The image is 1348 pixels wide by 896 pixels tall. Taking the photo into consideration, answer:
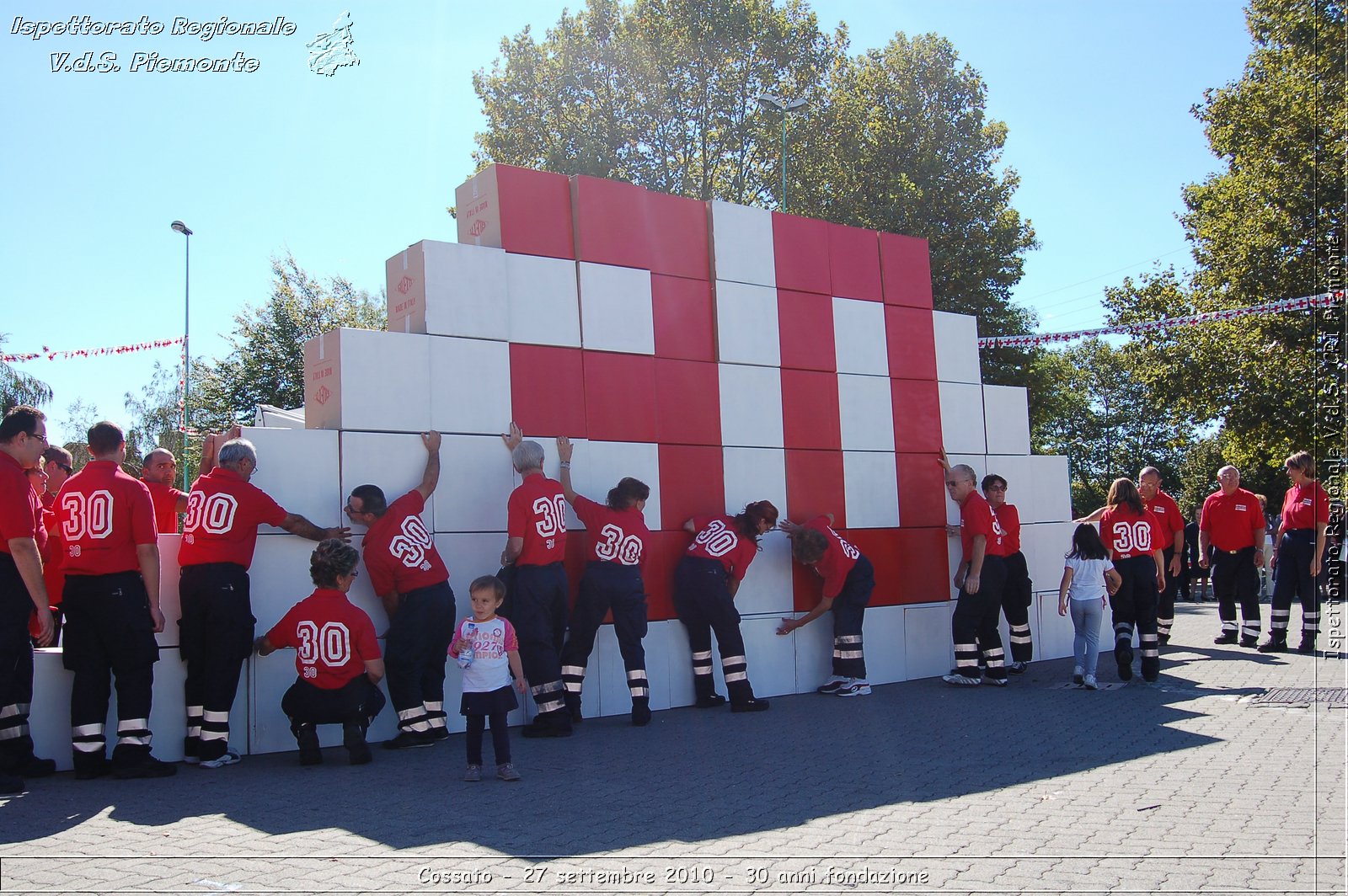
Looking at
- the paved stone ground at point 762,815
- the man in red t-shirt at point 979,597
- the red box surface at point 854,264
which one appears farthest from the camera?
the red box surface at point 854,264

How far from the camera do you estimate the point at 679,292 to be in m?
8.53

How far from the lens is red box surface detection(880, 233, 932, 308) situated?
32.9 feet

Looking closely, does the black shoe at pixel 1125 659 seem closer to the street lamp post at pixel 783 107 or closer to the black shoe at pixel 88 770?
the black shoe at pixel 88 770

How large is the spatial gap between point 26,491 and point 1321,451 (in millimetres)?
19331

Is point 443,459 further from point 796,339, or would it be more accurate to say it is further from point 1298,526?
point 1298,526

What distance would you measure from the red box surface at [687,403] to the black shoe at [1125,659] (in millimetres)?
3859

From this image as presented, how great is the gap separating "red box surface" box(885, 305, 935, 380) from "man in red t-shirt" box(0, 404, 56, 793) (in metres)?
7.23

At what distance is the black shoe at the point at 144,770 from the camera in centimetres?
542

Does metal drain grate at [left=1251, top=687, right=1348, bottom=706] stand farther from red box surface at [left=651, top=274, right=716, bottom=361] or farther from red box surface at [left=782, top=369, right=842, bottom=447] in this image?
red box surface at [left=651, top=274, right=716, bottom=361]

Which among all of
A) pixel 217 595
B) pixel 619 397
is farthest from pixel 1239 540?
pixel 217 595

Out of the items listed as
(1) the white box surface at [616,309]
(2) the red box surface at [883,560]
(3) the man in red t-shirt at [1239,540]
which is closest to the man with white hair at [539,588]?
(1) the white box surface at [616,309]

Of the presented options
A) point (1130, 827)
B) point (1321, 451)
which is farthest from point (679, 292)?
point (1321, 451)

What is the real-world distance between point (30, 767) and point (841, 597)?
19.4 ft

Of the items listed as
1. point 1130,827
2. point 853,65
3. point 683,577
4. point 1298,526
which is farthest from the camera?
point 853,65
